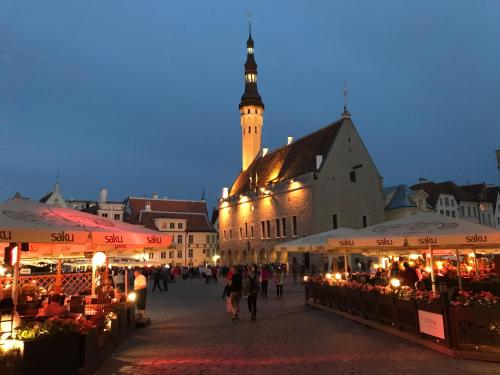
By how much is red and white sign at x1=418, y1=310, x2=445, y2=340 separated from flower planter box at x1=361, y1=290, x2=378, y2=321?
2773mm

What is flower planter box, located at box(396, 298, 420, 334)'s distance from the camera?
11.2m

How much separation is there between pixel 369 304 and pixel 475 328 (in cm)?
508

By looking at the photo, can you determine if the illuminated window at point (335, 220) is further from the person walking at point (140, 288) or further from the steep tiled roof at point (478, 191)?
the person walking at point (140, 288)

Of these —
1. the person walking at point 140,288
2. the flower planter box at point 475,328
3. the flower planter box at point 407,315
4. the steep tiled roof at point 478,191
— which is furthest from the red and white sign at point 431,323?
the steep tiled roof at point 478,191

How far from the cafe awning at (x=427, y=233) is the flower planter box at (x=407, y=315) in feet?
5.02

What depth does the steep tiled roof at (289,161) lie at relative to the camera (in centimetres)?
5616

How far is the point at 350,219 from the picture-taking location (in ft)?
179

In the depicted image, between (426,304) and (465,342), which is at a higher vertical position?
(426,304)

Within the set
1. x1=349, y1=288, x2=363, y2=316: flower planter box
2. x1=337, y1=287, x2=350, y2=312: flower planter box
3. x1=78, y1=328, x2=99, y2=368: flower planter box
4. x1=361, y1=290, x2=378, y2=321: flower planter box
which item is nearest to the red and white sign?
x1=361, y1=290, x2=378, y2=321: flower planter box

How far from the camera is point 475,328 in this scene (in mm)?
9250

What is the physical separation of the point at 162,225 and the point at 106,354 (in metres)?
68.2

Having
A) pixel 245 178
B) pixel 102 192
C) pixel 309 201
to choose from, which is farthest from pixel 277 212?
pixel 102 192

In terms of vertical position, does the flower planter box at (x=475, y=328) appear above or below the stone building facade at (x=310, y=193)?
below

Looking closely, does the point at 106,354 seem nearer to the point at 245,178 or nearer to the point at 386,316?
the point at 386,316
